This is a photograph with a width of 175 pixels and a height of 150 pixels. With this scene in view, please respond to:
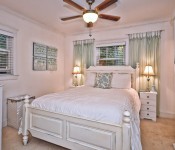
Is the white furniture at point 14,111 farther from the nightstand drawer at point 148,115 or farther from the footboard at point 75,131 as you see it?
the nightstand drawer at point 148,115

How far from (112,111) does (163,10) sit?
2776 mm

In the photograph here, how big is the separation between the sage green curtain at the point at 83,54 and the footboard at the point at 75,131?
105 inches

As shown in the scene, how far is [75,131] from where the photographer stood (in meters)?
1.89

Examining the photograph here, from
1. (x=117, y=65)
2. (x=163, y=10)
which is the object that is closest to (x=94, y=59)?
(x=117, y=65)

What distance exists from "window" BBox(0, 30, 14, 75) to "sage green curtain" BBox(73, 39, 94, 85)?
7.01 ft

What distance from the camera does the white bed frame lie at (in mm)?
1603

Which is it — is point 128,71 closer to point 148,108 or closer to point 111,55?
point 111,55

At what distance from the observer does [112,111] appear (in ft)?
5.74

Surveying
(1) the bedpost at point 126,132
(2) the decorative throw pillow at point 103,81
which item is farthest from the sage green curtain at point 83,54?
(1) the bedpost at point 126,132

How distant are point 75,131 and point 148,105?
7.63 ft

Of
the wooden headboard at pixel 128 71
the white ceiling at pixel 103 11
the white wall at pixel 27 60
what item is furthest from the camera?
the wooden headboard at pixel 128 71

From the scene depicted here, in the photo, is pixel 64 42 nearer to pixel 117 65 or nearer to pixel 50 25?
pixel 50 25

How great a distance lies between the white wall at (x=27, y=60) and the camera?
3.14m

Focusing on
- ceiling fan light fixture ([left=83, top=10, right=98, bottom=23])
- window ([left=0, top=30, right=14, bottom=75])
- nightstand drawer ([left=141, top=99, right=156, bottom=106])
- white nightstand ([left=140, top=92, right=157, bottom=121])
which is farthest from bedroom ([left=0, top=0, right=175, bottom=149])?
ceiling fan light fixture ([left=83, top=10, right=98, bottom=23])
